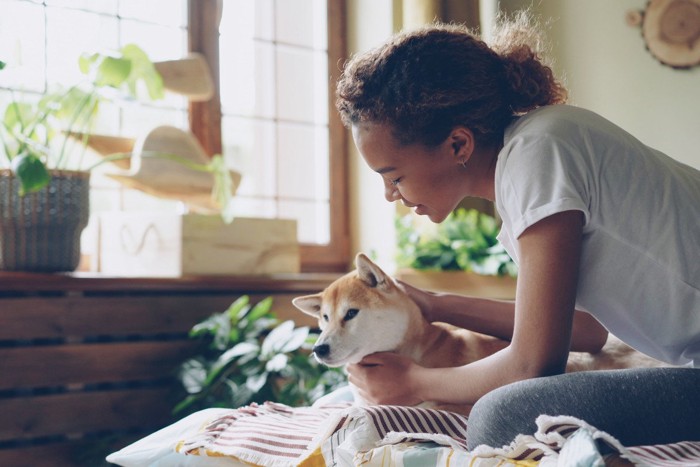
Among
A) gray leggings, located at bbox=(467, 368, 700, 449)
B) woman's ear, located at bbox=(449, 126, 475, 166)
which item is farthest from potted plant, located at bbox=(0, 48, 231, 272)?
gray leggings, located at bbox=(467, 368, 700, 449)

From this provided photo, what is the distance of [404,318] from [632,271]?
2.01 feet

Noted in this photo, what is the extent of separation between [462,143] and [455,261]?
1772mm

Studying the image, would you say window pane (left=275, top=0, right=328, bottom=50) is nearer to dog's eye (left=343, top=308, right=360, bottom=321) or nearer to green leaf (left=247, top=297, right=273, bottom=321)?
green leaf (left=247, top=297, right=273, bottom=321)

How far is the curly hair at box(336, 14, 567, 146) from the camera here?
123cm

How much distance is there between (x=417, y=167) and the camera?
129 cm

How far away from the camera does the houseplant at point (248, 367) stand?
7.84 feet

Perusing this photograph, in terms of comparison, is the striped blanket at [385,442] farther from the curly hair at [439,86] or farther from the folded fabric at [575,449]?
the curly hair at [439,86]

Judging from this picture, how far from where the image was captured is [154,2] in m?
3.03

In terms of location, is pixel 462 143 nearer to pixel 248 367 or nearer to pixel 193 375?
pixel 248 367

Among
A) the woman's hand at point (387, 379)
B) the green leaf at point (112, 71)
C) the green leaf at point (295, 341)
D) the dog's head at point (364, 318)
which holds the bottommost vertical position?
the green leaf at point (295, 341)

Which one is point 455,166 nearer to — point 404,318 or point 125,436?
point 404,318

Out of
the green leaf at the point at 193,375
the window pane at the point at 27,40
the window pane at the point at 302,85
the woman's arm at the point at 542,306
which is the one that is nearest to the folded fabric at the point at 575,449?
the woman's arm at the point at 542,306

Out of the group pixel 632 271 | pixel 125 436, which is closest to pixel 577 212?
pixel 632 271

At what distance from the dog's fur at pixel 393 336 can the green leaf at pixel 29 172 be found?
3.31ft
